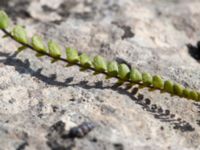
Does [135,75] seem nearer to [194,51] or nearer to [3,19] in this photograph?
[194,51]

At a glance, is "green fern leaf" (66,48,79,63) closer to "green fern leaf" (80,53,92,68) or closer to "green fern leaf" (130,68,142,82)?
"green fern leaf" (80,53,92,68)

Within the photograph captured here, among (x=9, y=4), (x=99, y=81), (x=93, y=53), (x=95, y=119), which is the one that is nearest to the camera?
(x=95, y=119)

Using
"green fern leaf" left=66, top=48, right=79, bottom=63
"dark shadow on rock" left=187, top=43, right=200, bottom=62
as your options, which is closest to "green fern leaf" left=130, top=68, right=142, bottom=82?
"green fern leaf" left=66, top=48, right=79, bottom=63

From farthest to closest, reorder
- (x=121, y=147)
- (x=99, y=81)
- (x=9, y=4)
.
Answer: (x=9, y=4), (x=99, y=81), (x=121, y=147)

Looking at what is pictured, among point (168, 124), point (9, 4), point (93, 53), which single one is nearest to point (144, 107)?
point (168, 124)

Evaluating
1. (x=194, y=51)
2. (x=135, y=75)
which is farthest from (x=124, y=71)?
(x=194, y=51)

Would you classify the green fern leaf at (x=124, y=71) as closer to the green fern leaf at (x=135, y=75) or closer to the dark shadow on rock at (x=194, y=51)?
the green fern leaf at (x=135, y=75)

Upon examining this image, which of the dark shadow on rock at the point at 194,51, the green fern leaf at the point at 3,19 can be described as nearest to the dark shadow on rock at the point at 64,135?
the green fern leaf at the point at 3,19

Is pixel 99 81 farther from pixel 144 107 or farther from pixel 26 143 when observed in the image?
pixel 26 143
